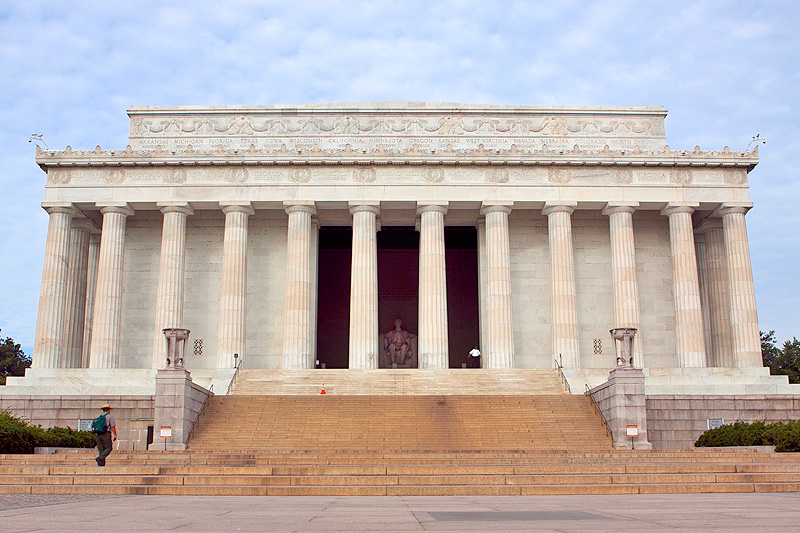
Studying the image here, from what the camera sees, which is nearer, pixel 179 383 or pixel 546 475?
pixel 546 475

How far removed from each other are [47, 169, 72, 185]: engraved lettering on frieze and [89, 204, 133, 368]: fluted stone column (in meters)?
2.80

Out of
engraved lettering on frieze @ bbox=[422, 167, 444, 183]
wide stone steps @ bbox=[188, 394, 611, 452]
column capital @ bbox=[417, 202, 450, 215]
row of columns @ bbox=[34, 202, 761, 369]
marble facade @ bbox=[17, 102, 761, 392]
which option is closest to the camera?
wide stone steps @ bbox=[188, 394, 611, 452]

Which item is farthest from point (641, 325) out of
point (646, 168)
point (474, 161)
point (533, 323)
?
point (474, 161)

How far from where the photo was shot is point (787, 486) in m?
18.9

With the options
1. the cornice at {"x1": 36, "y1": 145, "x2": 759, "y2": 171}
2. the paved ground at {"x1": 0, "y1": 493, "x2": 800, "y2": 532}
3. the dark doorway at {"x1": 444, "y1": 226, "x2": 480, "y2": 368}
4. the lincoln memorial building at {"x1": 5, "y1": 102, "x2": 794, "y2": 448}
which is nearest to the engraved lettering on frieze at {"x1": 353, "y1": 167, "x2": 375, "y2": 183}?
the lincoln memorial building at {"x1": 5, "y1": 102, "x2": 794, "y2": 448}

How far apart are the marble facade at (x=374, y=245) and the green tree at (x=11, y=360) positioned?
27.5 meters

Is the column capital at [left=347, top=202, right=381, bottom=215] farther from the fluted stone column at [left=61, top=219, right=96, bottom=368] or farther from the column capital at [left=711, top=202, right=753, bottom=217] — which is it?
the column capital at [left=711, top=202, right=753, bottom=217]

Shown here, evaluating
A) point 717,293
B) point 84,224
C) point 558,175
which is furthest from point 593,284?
point 84,224

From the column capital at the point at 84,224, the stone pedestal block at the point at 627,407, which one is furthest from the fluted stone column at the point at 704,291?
the column capital at the point at 84,224

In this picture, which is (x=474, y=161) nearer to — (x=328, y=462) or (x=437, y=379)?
(x=437, y=379)

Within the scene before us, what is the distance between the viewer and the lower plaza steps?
1894cm

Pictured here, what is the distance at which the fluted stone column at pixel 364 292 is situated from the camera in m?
44.8

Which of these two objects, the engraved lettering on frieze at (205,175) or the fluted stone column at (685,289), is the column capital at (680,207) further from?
the engraved lettering on frieze at (205,175)

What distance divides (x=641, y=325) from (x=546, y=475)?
101 feet
